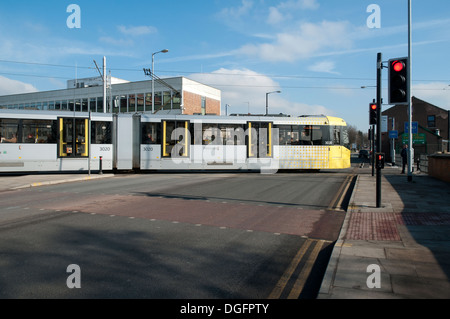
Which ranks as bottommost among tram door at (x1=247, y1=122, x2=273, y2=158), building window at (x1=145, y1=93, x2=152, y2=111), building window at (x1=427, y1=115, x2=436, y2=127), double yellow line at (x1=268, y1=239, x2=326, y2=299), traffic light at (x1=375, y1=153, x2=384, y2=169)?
double yellow line at (x1=268, y1=239, x2=326, y2=299)

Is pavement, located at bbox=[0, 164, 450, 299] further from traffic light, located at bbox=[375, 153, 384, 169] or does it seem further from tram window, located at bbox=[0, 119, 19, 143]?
tram window, located at bbox=[0, 119, 19, 143]

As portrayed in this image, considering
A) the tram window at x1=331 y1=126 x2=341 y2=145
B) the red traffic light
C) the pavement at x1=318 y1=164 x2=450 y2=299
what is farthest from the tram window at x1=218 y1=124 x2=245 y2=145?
the red traffic light

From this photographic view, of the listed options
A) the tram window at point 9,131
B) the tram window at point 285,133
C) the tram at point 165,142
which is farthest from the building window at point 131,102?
the tram window at point 285,133

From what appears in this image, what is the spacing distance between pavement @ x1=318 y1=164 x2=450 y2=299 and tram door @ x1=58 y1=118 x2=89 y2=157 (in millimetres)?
15427

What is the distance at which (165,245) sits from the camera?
255 inches

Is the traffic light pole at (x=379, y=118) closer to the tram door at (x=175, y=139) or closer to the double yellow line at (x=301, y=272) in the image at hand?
the double yellow line at (x=301, y=272)

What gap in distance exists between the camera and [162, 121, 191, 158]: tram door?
828 inches

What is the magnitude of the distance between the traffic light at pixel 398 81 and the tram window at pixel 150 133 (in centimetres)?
1401

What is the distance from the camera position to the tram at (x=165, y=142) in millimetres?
19125
